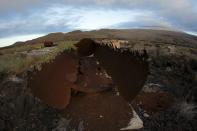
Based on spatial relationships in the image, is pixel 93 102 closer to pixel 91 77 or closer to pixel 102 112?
pixel 102 112

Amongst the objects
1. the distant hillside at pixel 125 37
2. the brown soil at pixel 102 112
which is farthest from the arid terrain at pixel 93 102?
the distant hillside at pixel 125 37

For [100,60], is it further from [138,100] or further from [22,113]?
[22,113]

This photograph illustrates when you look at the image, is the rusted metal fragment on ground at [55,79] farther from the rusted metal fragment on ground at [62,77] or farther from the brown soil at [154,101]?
the brown soil at [154,101]

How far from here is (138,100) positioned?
5.44 m

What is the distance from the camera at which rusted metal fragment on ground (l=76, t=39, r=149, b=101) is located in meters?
3.37

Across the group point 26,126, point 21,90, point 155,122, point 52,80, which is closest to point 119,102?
point 52,80

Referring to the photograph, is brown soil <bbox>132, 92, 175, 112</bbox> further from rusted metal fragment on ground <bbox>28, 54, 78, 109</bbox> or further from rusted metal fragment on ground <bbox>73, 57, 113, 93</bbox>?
rusted metal fragment on ground <bbox>28, 54, 78, 109</bbox>

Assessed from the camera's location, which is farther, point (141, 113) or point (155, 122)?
point (155, 122)

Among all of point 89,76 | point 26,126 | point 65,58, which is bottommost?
point 26,126

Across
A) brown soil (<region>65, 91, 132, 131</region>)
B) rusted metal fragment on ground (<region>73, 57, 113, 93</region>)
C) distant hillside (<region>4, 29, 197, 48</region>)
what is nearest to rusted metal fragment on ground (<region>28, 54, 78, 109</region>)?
rusted metal fragment on ground (<region>73, 57, 113, 93</region>)

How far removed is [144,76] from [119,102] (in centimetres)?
102

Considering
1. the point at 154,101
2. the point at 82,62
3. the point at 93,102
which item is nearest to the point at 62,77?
the point at 82,62

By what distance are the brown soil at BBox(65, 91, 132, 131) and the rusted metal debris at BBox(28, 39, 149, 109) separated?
0.77 m

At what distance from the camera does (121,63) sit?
3381 mm
